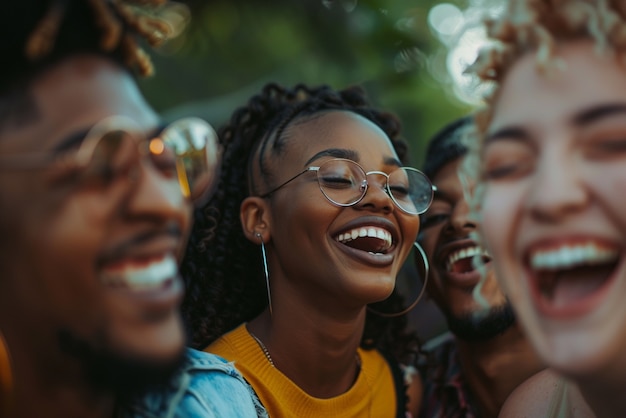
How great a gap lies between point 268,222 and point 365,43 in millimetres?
4376

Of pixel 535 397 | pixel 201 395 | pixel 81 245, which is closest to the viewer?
pixel 81 245

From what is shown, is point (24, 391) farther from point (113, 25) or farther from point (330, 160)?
point (330, 160)

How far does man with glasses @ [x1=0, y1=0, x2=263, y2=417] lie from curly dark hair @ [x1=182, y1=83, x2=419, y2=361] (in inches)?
57.7

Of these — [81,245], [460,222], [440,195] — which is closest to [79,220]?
[81,245]

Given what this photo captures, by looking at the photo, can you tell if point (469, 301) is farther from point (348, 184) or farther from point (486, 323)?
point (348, 184)

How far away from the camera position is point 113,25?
1839mm

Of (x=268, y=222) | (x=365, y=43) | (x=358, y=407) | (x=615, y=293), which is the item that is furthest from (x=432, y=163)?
(x=365, y=43)

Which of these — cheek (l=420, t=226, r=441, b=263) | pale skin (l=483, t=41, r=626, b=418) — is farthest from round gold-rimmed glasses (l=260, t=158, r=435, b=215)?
pale skin (l=483, t=41, r=626, b=418)

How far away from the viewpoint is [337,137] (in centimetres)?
319

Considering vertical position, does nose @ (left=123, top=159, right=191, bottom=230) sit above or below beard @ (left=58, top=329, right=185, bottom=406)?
above

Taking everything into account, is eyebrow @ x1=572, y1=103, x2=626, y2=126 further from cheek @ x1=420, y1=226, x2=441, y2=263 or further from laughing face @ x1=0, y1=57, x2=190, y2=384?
cheek @ x1=420, y1=226, x2=441, y2=263

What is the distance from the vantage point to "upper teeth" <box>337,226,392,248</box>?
9.95ft

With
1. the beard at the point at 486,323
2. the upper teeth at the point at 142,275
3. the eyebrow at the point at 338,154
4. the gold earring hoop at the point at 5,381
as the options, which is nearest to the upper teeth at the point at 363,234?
the eyebrow at the point at 338,154

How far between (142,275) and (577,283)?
1.16 m
